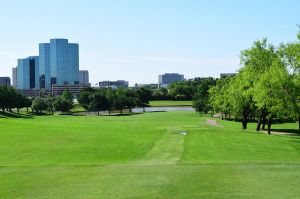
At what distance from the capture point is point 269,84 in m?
51.3

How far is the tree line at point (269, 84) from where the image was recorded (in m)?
49.9

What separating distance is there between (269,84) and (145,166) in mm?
27916

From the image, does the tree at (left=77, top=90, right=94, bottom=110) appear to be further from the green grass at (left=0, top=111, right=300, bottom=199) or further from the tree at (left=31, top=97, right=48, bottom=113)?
the green grass at (left=0, top=111, right=300, bottom=199)

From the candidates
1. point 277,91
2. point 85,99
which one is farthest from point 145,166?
point 85,99

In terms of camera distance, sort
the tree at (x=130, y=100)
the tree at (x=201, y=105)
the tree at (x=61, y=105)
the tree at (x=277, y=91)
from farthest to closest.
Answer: the tree at (x=130, y=100), the tree at (x=61, y=105), the tree at (x=201, y=105), the tree at (x=277, y=91)

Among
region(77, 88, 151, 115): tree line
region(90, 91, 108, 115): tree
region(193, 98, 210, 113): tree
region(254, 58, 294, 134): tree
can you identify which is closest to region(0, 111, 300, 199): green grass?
region(254, 58, 294, 134): tree

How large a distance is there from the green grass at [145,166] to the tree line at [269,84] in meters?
6.16

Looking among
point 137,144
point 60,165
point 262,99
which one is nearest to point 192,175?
point 60,165

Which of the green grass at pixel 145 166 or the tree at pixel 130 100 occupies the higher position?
the tree at pixel 130 100

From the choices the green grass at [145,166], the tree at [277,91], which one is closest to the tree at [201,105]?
the tree at [277,91]

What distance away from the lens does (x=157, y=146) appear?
132 ft

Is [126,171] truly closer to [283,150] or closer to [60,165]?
[60,165]

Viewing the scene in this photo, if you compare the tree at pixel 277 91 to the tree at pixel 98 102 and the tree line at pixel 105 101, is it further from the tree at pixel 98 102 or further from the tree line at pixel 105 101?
the tree at pixel 98 102

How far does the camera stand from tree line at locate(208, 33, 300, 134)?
49906 millimetres
